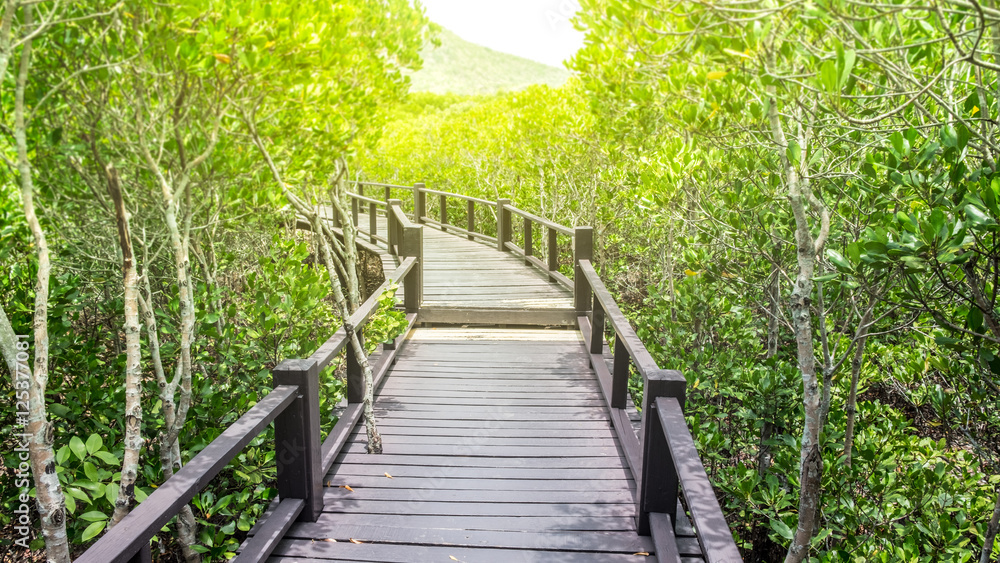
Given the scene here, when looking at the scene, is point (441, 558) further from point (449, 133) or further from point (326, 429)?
point (449, 133)

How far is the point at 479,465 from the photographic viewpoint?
3.79m

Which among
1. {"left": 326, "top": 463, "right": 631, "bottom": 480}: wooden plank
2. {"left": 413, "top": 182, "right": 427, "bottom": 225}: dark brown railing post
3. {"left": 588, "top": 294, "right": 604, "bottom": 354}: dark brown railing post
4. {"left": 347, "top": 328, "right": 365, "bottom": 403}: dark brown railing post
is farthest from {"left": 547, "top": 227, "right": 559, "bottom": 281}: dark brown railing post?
{"left": 413, "top": 182, "right": 427, "bottom": 225}: dark brown railing post

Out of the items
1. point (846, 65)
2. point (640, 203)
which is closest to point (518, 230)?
point (640, 203)

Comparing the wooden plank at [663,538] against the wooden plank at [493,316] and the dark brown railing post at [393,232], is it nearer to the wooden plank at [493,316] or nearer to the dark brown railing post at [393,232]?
the wooden plank at [493,316]

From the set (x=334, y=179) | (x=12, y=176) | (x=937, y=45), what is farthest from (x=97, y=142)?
(x=937, y=45)

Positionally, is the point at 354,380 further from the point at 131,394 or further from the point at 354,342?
the point at 131,394

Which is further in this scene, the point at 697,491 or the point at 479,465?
the point at 479,465

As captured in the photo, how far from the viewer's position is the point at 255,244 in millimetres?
7949

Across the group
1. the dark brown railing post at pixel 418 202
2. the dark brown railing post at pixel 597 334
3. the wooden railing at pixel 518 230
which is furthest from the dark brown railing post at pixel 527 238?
the dark brown railing post at pixel 418 202

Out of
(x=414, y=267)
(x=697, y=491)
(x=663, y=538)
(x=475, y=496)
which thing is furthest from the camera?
(x=414, y=267)

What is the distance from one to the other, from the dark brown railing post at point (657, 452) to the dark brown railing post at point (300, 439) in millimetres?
1600

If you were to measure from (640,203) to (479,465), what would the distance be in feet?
8.64

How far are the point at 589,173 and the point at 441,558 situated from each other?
32.7 feet

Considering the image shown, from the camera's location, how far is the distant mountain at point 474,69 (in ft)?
277
